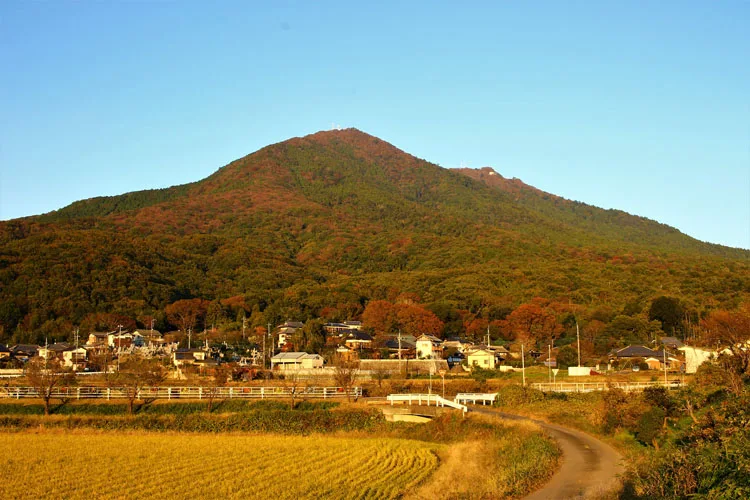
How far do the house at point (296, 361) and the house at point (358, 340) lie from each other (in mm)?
7752

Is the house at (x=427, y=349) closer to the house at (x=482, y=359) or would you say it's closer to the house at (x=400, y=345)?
the house at (x=400, y=345)

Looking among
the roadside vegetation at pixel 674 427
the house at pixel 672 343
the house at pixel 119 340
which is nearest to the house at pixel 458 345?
the house at pixel 672 343

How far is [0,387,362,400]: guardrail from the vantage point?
33.8 metres

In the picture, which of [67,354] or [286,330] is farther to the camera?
[286,330]

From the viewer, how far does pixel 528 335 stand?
62500 millimetres

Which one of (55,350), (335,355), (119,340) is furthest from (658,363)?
(55,350)

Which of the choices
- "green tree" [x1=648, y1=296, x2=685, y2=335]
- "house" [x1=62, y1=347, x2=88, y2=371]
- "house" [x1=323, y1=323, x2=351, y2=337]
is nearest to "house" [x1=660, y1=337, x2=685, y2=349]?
"green tree" [x1=648, y1=296, x2=685, y2=335]

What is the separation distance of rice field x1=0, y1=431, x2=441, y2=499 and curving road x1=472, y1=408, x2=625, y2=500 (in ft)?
11.3

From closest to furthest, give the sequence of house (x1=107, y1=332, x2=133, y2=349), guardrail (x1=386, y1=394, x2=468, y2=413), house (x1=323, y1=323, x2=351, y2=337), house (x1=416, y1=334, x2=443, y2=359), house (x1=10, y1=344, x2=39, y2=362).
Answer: guardrail (x1=386, y1=394, x2=468, y2=413) < house (x1=416, y1=334, x2=443, y2=359) < house (x1=10, y1=344, x2=39, y2=362) < house (x1=107, y1=332, x2=133, y2=349) < house (x1=323, y1=323, x2=351, y2=337)

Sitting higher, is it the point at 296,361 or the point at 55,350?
the point at 55,350

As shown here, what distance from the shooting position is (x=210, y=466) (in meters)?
19.3

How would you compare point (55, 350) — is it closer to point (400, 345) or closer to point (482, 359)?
Answer: point (400, 345)

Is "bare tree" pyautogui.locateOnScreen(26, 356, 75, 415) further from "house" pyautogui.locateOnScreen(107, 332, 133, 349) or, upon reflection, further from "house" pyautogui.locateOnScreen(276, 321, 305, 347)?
"house" pyautogui.locateOnScreen(276, 321, 305, 347)

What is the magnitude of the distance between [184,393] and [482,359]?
24107mm
